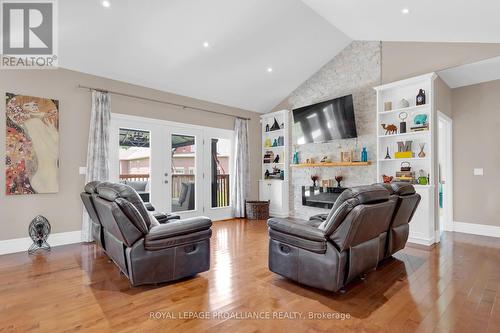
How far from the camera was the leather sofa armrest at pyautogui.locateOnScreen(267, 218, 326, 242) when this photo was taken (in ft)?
7.79

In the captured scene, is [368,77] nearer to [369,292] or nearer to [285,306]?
[369,292]

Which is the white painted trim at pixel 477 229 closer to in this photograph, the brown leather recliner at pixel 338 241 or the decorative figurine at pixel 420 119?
the decorative figurine at pixel 420 119

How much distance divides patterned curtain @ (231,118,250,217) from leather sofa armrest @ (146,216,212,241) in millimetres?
3605

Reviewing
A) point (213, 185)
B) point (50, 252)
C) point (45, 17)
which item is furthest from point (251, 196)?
point (45, 17)

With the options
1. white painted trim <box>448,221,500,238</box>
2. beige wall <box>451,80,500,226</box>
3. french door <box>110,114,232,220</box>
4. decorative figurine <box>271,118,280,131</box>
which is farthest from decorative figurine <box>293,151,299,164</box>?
white painted trim <box>448,221,500,238</box>

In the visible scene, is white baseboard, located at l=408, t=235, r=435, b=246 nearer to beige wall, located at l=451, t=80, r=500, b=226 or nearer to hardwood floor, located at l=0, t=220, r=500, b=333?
hardwood floor, located at l=0, t=220, r=500, b=333

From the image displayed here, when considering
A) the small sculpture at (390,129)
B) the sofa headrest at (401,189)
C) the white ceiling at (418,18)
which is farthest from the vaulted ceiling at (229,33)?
the sofa headrest at (401,189)

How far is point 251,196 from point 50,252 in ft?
13.9

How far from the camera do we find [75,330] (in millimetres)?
1908

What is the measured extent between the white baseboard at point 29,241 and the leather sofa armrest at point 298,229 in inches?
136

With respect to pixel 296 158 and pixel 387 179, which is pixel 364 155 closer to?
pixel 387 179

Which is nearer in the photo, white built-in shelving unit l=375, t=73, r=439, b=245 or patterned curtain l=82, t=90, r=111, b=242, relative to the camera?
white built-in shelving unit l=375, t=73, r=439, b=245

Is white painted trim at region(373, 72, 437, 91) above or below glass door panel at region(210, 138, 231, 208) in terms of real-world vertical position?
above

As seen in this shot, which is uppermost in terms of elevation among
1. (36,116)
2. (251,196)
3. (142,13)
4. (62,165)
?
(142,13)
